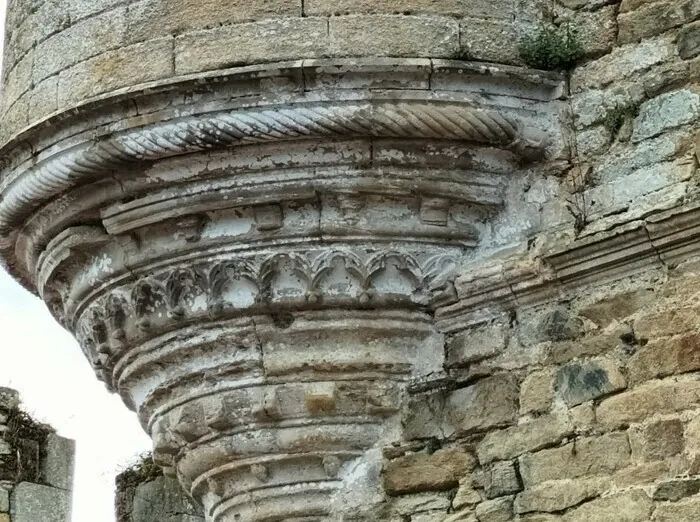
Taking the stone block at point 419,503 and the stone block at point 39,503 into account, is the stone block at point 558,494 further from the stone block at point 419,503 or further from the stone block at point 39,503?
the stone block at point 39,503

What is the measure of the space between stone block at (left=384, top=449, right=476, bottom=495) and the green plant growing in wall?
1.08 metres

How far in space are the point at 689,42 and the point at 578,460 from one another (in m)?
1.15

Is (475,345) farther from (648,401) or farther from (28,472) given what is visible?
(28,472)

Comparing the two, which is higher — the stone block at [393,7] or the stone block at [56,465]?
the stone block at [56,465]

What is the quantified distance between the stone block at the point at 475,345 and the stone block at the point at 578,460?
1.05 feet

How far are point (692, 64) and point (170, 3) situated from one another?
1.43 meters

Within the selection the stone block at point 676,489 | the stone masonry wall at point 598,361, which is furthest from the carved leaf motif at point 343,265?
the stone block at point 676,489

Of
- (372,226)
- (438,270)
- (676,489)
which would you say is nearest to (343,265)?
(372,226)

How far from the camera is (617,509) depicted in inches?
155

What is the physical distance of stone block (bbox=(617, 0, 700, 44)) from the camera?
435 cm

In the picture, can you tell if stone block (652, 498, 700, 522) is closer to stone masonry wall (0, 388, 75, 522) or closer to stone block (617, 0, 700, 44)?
stone block (617, 0, 700, 44)

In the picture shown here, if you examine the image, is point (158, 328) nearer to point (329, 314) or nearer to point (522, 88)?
point (329, 314)

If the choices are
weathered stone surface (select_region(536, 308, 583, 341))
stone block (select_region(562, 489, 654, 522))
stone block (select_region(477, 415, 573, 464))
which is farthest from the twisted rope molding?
stone block (select_region(562, 489, 654, 522))

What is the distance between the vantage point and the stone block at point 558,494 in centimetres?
399
